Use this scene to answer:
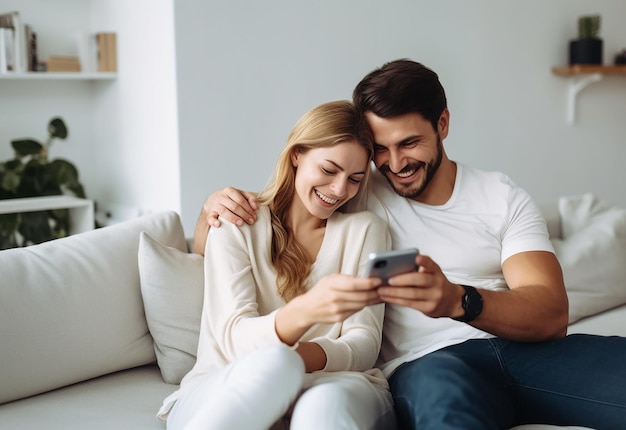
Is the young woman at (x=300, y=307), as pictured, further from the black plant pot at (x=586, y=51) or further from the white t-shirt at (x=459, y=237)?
the black plant pot at (x=586, y=51)

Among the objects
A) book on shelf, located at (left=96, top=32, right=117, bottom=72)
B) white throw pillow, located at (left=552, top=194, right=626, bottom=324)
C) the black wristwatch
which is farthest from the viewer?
book on shelf, located at (left=96, top=32, right=117, bottom=72)

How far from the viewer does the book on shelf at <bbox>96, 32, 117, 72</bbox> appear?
342cm

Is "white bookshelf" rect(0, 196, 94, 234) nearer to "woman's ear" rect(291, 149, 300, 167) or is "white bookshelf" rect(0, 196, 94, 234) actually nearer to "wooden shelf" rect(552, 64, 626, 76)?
"woman's ear" rect(291, 149, 300, 167)

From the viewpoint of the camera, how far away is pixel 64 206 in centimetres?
319

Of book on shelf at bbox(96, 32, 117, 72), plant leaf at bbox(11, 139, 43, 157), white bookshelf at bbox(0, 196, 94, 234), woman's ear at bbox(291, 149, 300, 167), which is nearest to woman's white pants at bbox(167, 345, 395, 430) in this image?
woman's ear at bbox(291, 149, 300, 167)

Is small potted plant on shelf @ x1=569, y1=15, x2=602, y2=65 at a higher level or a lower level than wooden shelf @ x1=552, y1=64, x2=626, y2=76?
higher

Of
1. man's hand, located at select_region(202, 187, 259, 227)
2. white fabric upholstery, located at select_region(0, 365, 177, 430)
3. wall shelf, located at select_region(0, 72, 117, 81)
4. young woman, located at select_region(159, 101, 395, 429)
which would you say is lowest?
white fabric upholstery, located at select_region(0, 365, 177, 430)

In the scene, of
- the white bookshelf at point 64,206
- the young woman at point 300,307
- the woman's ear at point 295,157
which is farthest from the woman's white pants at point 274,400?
the white bookshelf at point 64,206

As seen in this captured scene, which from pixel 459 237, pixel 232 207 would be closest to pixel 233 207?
pixel 232 207

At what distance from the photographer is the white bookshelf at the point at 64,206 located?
3.10m

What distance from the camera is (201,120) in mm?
2996

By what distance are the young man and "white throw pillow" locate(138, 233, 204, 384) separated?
0.36ft

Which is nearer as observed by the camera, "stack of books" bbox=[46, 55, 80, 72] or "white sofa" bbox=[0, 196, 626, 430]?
"white sofa" bbox=[0, 196, 626, 430]

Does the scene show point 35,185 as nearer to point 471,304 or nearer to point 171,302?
point 171,302
